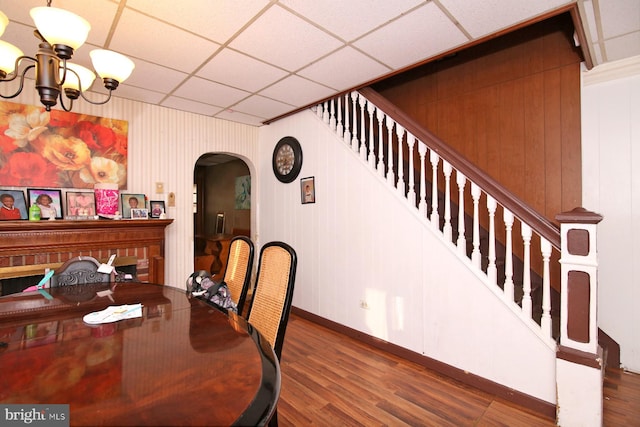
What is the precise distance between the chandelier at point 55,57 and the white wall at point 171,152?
70.1 inches

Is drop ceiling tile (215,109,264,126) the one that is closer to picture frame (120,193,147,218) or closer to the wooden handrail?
picture frame (120,193,147,218)

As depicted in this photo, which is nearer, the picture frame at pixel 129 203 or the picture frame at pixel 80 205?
the picture frame at pixel 80 205

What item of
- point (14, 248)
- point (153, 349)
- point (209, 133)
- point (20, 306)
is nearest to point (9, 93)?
point (14, 248)

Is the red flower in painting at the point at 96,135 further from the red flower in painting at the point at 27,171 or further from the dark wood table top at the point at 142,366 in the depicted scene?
the dark wood table top at the point at 142,366

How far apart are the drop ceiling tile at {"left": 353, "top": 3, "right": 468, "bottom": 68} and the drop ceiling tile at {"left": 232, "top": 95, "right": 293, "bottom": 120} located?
148 centimetres

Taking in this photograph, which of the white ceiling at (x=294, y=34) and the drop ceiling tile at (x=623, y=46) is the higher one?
the white ceiling at (x=294, y=34)

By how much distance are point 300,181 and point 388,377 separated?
2446 mm

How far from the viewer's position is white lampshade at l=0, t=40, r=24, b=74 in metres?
1.52

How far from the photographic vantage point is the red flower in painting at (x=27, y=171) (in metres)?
Answer: 2.77

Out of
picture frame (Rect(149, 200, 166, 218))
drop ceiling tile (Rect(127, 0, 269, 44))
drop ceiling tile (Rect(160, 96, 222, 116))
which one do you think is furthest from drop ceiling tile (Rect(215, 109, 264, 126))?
drop ceiling tile (Rect(127, 0, 269, 44))

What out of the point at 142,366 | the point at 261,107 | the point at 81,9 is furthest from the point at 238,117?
the point at 142,366

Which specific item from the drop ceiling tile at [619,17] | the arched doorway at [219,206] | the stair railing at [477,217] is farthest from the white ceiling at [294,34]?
the arched doorway at [219,206]

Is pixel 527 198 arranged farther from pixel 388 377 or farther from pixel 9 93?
pixel 9 93

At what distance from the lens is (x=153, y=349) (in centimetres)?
106
